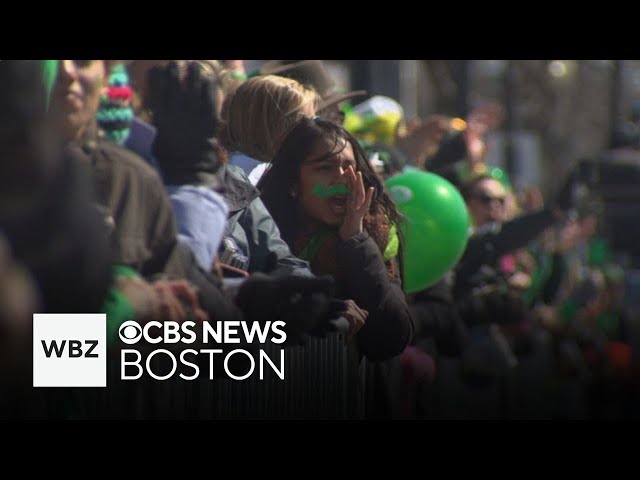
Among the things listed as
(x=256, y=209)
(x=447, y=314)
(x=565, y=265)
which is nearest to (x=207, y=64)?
(x=256, y=209)

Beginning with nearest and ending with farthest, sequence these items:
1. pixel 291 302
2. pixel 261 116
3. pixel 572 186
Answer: pixel 291 302 → pixel 261 116 → pixel 572 186

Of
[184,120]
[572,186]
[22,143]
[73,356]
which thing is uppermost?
[572,186]

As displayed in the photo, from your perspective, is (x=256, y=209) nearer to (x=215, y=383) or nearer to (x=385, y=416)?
(x=215, y=383)

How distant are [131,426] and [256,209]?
79 cm

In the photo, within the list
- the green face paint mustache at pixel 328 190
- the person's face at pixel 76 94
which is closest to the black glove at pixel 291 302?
the green face paint mustache at pixel 328 190

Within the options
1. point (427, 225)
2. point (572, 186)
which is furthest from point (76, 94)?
point (572, 186)

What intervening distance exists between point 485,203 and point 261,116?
2689 mm

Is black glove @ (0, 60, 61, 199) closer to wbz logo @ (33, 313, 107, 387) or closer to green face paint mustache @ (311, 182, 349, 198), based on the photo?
wbz logo @ (33, 313, 107, 387)

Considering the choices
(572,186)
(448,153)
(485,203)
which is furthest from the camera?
(572,186)

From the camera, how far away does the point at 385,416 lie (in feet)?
18.5

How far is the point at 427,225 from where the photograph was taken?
21.2 feet

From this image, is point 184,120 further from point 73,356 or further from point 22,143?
point 22,143

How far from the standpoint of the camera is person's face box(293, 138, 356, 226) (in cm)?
548

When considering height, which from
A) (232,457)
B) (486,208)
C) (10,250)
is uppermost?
(486,208)
